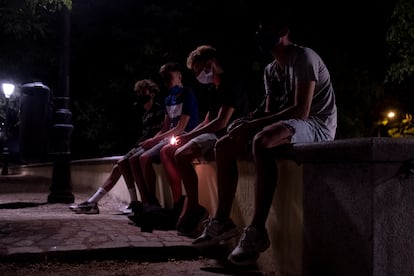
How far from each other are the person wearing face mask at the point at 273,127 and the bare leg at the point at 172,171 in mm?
1545

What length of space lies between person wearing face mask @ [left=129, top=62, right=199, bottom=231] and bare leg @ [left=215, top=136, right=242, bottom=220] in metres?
1.54

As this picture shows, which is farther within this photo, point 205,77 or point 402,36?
point 402,36

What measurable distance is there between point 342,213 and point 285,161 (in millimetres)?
771

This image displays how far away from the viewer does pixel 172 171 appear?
559 cm

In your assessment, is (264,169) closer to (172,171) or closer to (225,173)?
(225,173)

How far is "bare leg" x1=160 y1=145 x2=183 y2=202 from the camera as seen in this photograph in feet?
18.2

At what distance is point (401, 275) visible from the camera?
278 centimetres

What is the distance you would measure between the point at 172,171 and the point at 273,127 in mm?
2302

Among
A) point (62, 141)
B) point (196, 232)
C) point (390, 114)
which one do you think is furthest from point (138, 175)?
point (390, 114)

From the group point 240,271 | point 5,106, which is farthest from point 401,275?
point 5,106

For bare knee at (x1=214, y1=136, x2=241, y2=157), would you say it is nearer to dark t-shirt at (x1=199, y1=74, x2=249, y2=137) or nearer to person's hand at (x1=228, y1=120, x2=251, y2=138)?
person's hand at (x1=228, y1=120, x2=251, y2=138)

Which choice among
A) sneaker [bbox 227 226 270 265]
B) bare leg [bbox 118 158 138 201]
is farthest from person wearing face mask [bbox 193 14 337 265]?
bare leg [bbox 118 158 138 201]

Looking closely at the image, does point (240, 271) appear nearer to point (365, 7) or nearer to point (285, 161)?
point (285, 161)

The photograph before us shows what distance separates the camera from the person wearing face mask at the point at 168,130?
5887 millimetres
